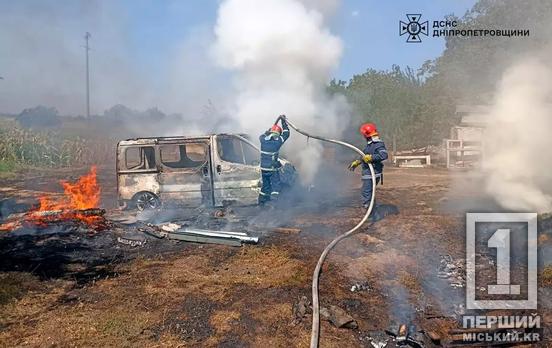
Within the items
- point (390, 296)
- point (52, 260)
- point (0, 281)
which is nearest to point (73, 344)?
point (0, 281)

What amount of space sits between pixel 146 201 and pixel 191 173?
4.53 ft

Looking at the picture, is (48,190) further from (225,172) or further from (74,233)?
(225,172)

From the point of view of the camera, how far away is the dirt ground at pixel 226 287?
4.39 metres

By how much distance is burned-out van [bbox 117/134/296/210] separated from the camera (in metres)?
9.70

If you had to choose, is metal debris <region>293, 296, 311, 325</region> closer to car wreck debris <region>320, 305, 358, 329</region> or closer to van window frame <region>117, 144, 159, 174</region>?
car wreck debris <region>320, 305, 358, 329</region>

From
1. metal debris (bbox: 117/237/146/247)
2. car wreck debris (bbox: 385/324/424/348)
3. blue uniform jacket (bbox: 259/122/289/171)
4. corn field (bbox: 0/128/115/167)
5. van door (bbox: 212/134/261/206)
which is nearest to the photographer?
car wreck debris (bbox: 385/324/424/348)

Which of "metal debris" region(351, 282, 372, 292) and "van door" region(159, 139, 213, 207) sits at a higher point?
"van door" region(159, 139, 213, 207)

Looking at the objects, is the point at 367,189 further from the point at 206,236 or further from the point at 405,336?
the point at 405,336

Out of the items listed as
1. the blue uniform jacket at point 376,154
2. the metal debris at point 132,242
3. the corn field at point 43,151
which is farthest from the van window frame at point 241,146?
the corn field at point 43,151

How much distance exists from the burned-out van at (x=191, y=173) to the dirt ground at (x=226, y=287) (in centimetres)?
167

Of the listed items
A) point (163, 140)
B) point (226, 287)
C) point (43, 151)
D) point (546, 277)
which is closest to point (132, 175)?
point (163, 140)

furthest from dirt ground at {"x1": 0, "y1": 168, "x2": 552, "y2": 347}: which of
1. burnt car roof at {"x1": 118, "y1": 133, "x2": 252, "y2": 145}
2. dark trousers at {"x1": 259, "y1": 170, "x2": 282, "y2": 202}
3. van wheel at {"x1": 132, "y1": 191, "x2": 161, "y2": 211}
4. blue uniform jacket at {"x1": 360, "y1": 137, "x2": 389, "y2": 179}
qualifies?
burnt car roof at {"x1": 118, "y1": 133, "x2": 252, "y2": 145}

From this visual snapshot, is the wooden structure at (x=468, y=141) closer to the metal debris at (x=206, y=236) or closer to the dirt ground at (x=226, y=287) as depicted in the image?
the dirt ground at (x=226, y=287)

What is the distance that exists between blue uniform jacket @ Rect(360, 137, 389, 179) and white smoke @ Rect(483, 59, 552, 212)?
323 centimetres
